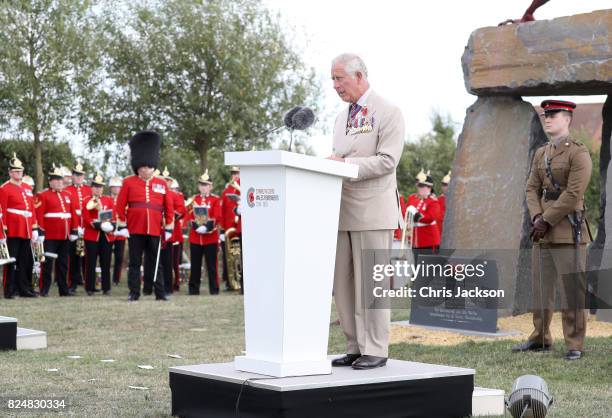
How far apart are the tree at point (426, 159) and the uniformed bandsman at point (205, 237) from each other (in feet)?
37.8

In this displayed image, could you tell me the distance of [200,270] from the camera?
15.9 m

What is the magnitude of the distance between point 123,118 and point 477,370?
1541cm

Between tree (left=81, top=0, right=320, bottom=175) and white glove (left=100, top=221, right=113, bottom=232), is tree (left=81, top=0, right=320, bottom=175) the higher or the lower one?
the higher one

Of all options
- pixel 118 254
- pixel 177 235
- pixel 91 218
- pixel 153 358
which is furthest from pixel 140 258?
pixel 153 358

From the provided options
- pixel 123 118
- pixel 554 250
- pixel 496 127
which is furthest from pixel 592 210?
pixel 554 250

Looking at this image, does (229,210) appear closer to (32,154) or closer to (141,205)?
(141,205)

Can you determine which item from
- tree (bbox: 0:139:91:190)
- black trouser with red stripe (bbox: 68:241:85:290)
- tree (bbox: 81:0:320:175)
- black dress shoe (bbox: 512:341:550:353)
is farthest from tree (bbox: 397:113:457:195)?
black dress shoe (bbox: 512:341:550:353)

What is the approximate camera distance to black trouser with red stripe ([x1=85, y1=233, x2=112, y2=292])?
15656 millimetres

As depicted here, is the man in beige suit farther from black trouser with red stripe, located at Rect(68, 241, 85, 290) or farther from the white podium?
black trouser with red stripe, located at Rect(68, 241, 85, 290)

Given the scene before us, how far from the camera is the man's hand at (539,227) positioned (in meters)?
7.96

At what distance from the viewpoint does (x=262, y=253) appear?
5.09 m

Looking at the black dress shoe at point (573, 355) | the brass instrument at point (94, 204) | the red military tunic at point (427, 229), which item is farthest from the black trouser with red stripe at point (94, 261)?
the black dress shoe at point (573, 355)

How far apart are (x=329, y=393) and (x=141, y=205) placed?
9.03 meters

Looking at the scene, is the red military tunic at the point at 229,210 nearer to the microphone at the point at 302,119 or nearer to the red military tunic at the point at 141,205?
the red military tunic at the point at 141,205
